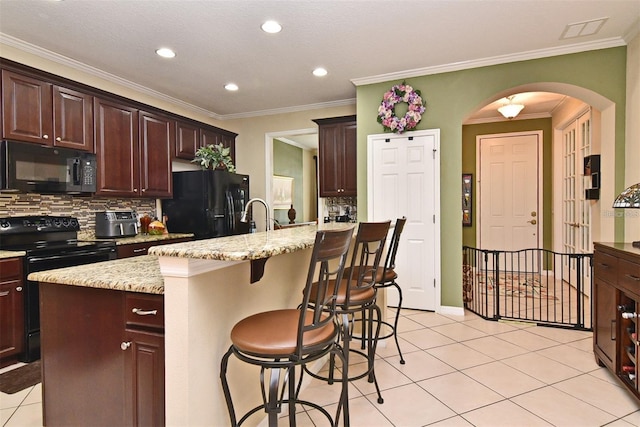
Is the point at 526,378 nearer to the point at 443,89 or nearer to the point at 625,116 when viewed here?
the point at 625,116

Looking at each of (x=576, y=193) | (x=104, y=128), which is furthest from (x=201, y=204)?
(x=576, y=193)

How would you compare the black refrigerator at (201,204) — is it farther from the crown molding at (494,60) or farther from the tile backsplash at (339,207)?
the crown molding at (494,60)

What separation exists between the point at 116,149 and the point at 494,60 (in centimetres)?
403

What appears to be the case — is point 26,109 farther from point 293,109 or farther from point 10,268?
point 293,109

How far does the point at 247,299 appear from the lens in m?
1.71

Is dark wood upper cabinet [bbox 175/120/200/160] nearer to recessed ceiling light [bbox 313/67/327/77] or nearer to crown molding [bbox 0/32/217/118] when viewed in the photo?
crown molding [bbox 0/32/217/118]

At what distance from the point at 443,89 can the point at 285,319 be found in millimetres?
3234

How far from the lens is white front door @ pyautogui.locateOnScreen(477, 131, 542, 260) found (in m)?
5.68

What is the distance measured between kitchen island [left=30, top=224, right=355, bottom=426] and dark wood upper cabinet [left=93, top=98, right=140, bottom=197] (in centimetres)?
222

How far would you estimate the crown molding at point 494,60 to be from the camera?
3140 mm

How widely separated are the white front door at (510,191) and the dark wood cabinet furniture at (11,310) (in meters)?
6.10

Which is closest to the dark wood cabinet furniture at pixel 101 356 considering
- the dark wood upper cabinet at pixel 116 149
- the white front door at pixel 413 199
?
the dark wood upper cabinet at pixel 116 149

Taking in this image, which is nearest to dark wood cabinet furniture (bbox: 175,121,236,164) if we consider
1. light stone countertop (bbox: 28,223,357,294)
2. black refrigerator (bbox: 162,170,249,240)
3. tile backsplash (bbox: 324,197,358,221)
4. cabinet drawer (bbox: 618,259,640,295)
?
black refrigerator (bbox: 162,170,249,240)

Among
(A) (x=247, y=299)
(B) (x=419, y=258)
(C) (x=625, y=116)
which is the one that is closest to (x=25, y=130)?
(A) (x=247, y=299)
